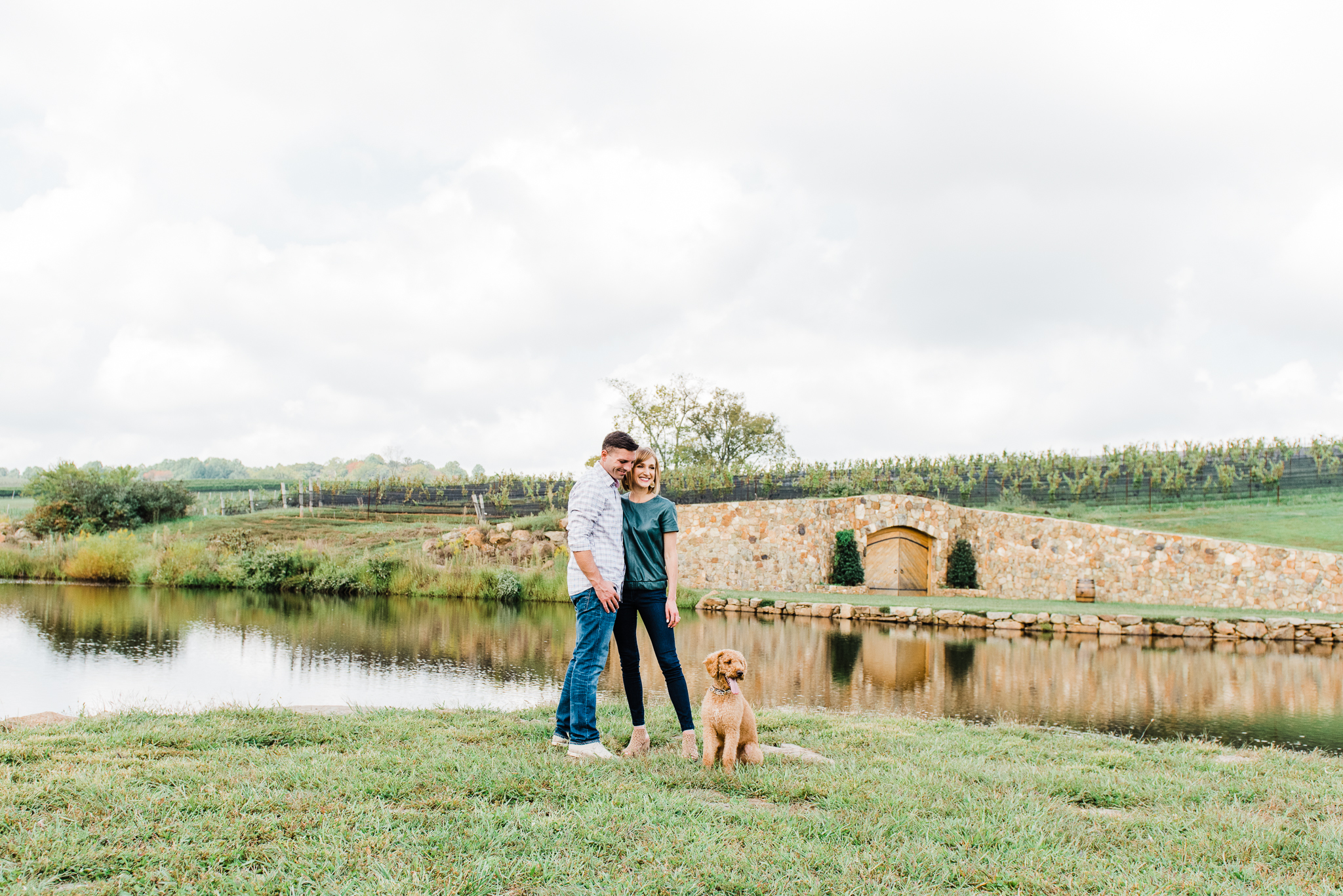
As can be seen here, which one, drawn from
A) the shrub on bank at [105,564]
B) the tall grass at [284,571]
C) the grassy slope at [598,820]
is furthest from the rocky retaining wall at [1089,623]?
the shrub on bank at [105,564]

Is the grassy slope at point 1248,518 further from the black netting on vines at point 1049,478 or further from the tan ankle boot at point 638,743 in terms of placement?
the tan ankle boot at point 638,743

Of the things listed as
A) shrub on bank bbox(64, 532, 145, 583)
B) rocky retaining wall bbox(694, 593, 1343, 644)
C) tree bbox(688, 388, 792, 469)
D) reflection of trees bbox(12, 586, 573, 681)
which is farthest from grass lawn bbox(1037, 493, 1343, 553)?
shrub on bank bbox(64, 532, 145, 583)

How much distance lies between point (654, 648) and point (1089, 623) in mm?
12420

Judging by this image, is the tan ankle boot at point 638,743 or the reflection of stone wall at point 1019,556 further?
the reflection of stone wall at point 1019,556

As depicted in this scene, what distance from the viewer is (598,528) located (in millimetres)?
3857

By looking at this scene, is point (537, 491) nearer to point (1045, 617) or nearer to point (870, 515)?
point (870, 515)

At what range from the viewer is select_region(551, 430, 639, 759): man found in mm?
3779

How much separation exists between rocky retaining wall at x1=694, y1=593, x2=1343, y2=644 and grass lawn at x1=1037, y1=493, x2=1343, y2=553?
4.97 meters

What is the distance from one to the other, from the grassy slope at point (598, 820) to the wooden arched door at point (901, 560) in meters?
16.5

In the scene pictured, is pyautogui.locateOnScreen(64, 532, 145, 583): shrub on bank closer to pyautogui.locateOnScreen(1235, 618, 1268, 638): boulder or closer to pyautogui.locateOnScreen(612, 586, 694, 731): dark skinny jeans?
pyautogui.locateOnScreen(612, 586, 694, 731): dark skinny jeans

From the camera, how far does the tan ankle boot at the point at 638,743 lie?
3977mm

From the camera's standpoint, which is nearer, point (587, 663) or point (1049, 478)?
point (587, 663)

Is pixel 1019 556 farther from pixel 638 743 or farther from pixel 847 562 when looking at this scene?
pixel 638 743

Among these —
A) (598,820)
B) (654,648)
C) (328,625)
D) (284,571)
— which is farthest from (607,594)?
(284,571)
